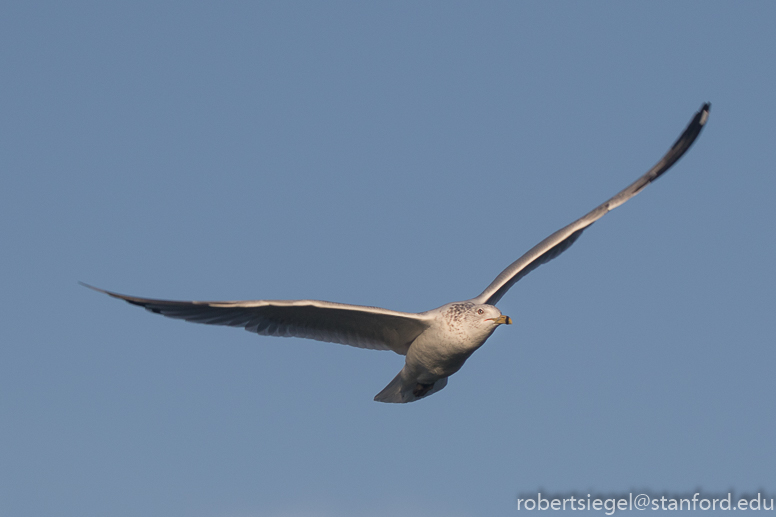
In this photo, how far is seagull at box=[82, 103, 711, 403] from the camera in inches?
477

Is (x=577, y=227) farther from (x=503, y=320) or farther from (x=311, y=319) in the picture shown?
(x=311, y=319)

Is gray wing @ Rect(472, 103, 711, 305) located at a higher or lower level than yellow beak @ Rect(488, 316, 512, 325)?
higher

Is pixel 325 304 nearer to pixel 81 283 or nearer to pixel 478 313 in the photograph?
pixel 478 313

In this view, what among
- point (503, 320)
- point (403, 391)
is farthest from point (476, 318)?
point (403, 391)

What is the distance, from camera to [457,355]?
491 inches

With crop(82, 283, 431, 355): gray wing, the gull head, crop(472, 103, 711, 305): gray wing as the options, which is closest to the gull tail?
crop(82, 283, 431, 355): gray wing

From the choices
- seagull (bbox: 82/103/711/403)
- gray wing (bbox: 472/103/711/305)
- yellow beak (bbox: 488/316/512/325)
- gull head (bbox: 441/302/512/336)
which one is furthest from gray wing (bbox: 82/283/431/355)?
gray wing (bbox: 472/103/711/305)

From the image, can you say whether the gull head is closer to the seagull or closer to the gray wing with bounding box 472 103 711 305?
the seagull

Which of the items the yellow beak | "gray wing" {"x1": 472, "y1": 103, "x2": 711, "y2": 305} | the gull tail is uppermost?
"gray wing" {"x1": 472, "y1": 103, "x2": 711, "y2": 305}

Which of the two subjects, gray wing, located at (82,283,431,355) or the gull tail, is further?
the gull tail

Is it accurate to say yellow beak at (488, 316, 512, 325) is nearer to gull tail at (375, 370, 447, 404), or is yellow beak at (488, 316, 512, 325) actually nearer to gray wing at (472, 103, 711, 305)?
gray wing at (472, 103, 711, 305)

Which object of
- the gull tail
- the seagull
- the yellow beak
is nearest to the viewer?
the yellow beak

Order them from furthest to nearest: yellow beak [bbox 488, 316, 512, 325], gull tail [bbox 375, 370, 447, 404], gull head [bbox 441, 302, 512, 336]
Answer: gull tail [bbox 375, 370, 447, 404], gull head [bbox 441, 302, 512, 336], yellow beak [bbox 488, 316, 512, 325]

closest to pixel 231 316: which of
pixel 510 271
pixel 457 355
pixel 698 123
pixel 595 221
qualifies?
pixel 457 355
